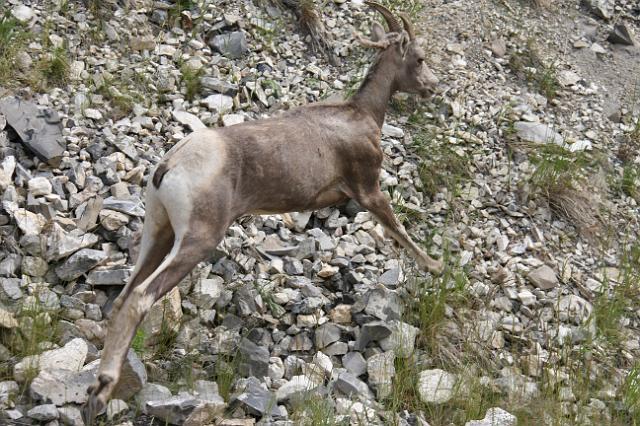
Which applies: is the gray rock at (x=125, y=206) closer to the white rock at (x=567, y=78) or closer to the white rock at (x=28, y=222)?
the white rock at (x=28, y=222)

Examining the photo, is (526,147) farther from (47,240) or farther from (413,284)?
(47,240)

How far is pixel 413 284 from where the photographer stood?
22.0 feet

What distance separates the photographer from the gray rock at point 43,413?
4.61 meters

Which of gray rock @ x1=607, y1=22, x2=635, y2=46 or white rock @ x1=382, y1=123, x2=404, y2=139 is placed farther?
gray rock @ x1=607, y1=22, x2=635, y2=46

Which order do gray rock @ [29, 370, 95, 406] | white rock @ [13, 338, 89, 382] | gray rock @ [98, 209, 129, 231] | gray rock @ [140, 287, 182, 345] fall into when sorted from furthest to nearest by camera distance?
gray rock @ [98, 209, 129, 231] < gray rock @ [140, 287, 182, 345] < white rock @ [13, 338, 89, 382] < gray rock @ [29, 370, 95, 406]

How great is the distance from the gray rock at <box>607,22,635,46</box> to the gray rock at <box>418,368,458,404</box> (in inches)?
241

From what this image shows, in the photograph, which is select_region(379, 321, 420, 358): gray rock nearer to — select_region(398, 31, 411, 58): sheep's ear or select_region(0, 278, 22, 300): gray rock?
select_region(398, 31, 411, 58): sheep's ear

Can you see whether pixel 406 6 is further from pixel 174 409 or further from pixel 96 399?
pixel 96 399

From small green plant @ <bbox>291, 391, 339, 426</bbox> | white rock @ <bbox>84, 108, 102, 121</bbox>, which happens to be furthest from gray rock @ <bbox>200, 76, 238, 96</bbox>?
small green plant @ <bbox>291, 391, 339, 426</bbox>

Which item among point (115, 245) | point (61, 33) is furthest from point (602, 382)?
point (61, 33)

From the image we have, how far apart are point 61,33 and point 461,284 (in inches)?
162

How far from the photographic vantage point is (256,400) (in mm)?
5195

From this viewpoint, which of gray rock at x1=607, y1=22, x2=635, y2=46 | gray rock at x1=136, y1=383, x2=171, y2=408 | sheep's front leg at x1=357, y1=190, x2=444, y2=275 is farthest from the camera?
gray rock at x1=607, y1=22, x2=635, y2=46

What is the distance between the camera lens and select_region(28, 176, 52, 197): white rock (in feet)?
20.4
